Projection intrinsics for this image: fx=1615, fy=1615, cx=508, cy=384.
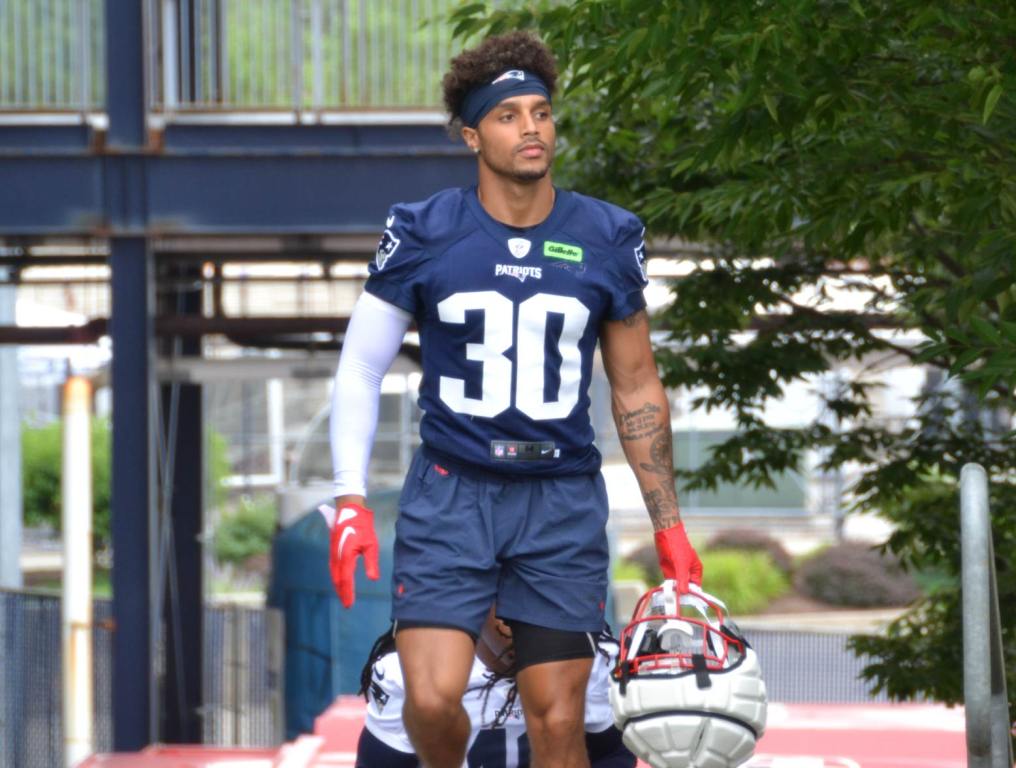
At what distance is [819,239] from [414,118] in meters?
6.03

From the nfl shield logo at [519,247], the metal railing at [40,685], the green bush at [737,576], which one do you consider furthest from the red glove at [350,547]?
the green bush at [737,576]

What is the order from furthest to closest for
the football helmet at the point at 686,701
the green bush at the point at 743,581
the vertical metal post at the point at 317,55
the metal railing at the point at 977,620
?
the green bush at the point at 743,581, the vertical metal post at the point at 317,55, the football helmet at the point at 686,701, the metal railing at the point at 977,620

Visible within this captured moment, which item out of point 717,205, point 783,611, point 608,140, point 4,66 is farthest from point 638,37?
point 783,611

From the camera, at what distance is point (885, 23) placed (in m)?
4.07

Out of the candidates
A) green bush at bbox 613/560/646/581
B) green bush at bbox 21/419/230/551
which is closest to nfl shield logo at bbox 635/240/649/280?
green bush at bbox 613/560/646/581

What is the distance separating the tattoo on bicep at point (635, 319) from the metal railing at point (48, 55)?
7.32m

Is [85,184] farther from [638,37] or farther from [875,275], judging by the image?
[638,37]

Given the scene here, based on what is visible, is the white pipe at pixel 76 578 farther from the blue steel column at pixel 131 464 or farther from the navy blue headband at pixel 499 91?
the navy blue headband at pixel 499 91

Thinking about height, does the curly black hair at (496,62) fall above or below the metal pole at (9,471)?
above

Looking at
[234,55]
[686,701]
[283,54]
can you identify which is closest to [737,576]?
[283,54]

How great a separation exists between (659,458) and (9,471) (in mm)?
14283

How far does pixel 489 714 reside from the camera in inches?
159

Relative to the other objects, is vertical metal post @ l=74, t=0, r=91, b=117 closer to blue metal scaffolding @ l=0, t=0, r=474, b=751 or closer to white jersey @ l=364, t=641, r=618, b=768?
blue metal scaffolding @ l=0, t=0, r=474, b=751

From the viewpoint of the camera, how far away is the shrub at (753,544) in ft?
85.6
